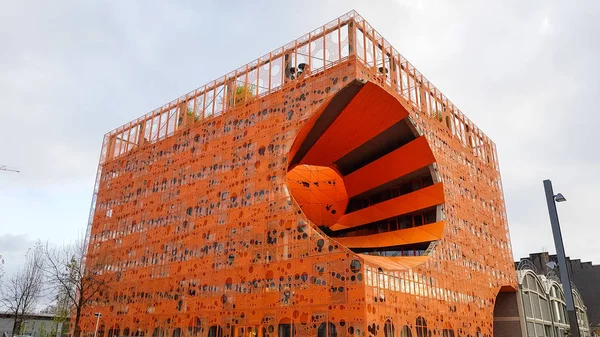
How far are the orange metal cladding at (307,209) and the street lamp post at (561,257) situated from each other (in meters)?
10.1

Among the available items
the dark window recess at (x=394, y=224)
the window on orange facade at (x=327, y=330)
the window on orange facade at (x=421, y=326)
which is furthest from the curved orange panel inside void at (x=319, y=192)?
the window on orange facade at (x=327, y=330)

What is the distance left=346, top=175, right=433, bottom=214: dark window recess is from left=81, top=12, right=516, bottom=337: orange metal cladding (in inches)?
3.3

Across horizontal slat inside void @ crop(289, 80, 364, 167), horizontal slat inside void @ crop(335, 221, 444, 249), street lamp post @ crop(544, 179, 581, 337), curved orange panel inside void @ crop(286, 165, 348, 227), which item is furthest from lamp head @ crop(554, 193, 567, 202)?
curved orange panel inside void @ crop(286, 165, 348, 227)

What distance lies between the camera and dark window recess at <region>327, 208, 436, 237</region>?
1146 inches

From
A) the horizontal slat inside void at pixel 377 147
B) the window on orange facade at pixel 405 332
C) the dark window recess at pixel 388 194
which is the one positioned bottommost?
the window on orange facade at pixel 405 332

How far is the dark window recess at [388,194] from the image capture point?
97.3ft

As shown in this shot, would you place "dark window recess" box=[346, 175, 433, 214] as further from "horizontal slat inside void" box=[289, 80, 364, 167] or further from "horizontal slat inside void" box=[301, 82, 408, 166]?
"horizontal slat inside void" box=[289, 80, 364, 167]

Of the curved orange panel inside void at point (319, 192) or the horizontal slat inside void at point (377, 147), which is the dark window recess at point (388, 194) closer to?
the curved orange panel inside void at point (319, 192)

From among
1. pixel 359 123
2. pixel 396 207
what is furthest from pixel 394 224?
pixel 359 123

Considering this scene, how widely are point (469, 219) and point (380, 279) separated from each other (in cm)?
1218

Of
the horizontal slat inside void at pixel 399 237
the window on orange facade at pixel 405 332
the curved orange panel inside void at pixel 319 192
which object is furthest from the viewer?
the curved orange panel inside void at pixel 319 192

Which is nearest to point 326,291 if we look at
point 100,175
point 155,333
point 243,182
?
point 243,182

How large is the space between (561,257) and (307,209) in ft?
83.3

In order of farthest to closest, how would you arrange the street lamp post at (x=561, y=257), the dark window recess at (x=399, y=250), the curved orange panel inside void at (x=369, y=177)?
the dark window recess at (x=399, y=250) < the curved orange panel inside void at (x=369, y=177) < the street lamp post at (x=561, y=257)
